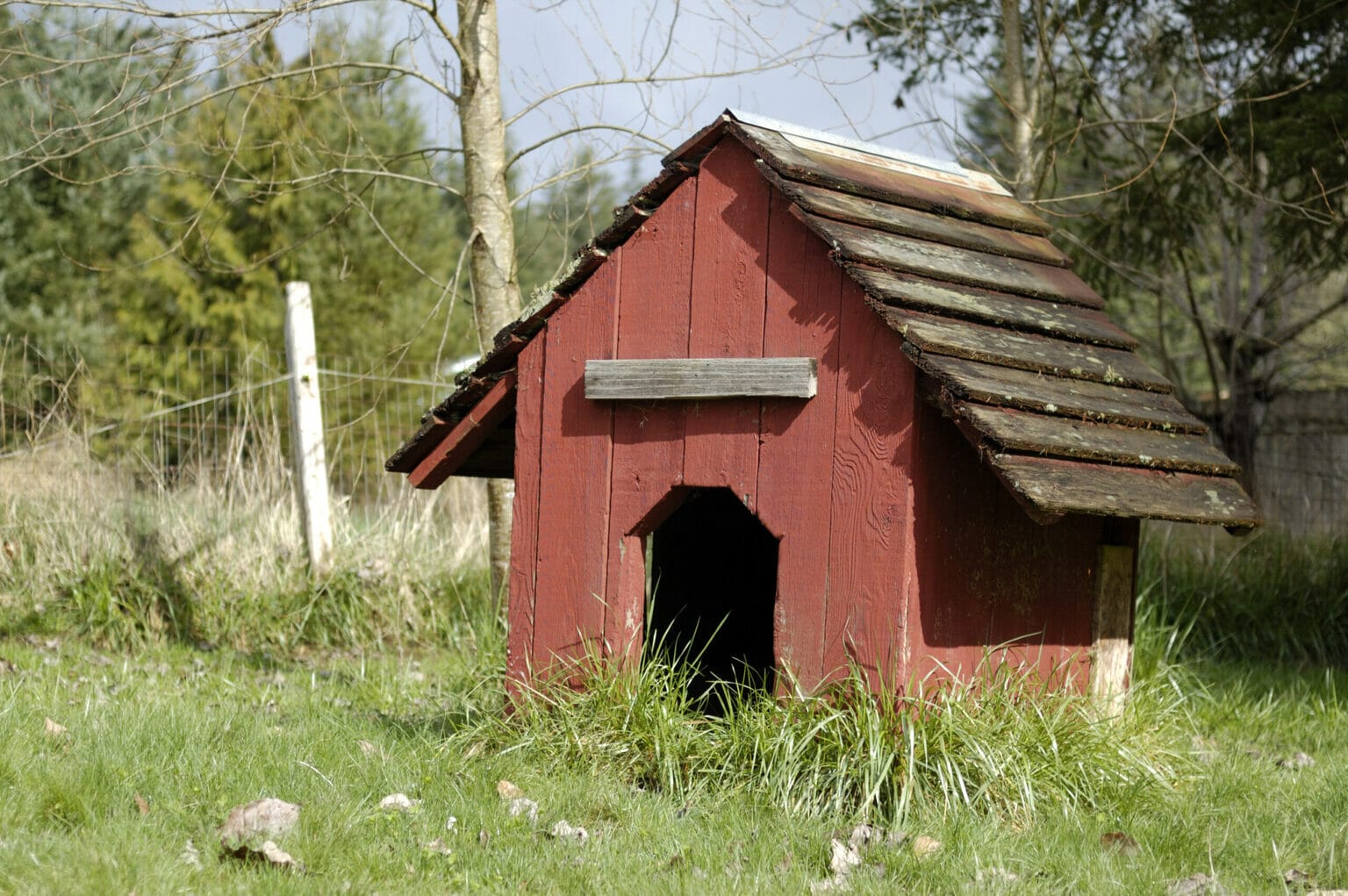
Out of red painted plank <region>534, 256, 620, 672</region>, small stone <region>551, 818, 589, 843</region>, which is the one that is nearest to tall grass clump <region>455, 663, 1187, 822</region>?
red painted plank <region>534, 256, 620, 672</region>

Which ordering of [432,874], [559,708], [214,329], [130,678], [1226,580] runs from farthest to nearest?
1. [214,329]
2. [1226,580]
3. [130,678]
4. [559,708]
5. [432,874]

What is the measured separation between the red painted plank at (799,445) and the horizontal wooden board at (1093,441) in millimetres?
602

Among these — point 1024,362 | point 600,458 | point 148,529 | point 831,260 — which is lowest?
point 148,529

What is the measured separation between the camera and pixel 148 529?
8.55 meters

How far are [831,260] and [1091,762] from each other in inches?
76.6

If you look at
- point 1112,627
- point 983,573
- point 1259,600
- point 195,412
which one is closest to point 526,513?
point 983,573

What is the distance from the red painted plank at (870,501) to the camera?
433cm

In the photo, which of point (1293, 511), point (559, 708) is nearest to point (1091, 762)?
point (559, 708)

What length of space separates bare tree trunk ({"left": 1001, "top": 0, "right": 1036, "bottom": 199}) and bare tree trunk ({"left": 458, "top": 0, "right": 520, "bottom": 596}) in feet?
10.8

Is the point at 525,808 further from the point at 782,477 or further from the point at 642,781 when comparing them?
the point at 782,477

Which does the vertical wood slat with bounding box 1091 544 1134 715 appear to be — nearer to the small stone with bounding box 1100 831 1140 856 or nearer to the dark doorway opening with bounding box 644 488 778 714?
the small stone with bounding box 1100 831 1140 856

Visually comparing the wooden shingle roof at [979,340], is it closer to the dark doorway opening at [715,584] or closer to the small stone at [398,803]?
the dark doorway opening at [715,584]

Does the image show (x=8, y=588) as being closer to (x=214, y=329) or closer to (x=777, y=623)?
(x=777, y=623)

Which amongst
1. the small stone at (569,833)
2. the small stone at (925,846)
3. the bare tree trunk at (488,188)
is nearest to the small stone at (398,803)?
the small stone at (569,833)
